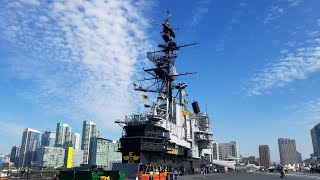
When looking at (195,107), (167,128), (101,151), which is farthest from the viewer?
(101,151)

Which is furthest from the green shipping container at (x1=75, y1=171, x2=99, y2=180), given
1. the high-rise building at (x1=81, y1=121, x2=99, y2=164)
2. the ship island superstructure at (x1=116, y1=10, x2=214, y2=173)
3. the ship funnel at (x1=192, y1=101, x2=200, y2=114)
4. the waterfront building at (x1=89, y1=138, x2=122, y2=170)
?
the high-rise building at (x1=81, y1=121, x2=99, y2=164)

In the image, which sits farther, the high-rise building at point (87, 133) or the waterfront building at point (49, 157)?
the high-rise building at point (87, 133)

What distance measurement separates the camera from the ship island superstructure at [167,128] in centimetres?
4388

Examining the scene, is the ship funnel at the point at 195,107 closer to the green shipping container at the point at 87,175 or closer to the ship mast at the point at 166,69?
the ship mast at the point at 166,69

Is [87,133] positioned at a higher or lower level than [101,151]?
higher

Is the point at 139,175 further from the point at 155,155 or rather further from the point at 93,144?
the point at 93,144

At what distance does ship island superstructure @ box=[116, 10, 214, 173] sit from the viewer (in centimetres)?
4388

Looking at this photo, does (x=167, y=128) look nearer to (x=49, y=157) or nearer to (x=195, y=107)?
(x=195, y=107)

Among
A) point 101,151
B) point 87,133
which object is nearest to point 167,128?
point 101,151

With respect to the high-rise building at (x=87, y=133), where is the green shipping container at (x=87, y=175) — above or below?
below

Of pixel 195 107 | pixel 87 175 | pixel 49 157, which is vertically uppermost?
pixel 195 107

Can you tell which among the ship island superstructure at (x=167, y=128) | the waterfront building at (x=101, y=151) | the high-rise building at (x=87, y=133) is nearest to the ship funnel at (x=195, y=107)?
the ship island superstructure at (x=167, y=128)

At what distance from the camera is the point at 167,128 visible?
4722 centimetres

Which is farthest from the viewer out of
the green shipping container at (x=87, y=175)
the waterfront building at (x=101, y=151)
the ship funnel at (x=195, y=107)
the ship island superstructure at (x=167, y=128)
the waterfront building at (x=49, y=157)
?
the waterfront building at (x=49, y=157)
